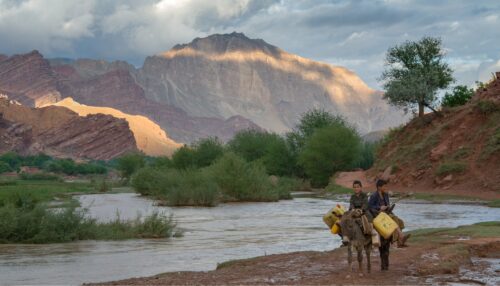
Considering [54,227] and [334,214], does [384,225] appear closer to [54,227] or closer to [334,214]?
[334,214]

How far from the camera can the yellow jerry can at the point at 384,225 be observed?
549 inches

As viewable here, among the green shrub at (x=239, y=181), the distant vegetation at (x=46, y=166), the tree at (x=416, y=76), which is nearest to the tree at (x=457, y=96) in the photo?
the tree at (x=416, y=76)

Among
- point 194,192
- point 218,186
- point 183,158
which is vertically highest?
point 183,158

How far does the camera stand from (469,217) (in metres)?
35.1

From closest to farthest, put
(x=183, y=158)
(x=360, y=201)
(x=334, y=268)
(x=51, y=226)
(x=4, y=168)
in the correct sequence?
(x=360, y=201) < (x=334, y=268) < (x=51, y=226) < (x=183, y=158) < (x=4, y=168)

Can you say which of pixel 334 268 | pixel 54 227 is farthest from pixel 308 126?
pixel 334 268

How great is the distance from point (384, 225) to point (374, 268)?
1.92 m

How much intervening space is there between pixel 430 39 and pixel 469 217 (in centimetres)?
4632

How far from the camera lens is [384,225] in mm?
13984

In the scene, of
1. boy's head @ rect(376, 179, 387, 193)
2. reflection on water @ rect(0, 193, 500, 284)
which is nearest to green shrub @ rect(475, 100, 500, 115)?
reflection on water @ rect(0, 193, 500, 284)

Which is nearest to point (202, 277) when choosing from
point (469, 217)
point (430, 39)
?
point (469, 217)

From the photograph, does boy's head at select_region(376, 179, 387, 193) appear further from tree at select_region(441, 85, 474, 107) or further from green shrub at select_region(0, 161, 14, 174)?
green shrub at select_region(0, 161, 14, 174)

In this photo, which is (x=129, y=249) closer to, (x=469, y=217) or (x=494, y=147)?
(x=469, y=217)

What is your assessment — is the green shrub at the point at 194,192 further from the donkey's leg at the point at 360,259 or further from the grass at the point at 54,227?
the donkey's leg at the point at 360,259
